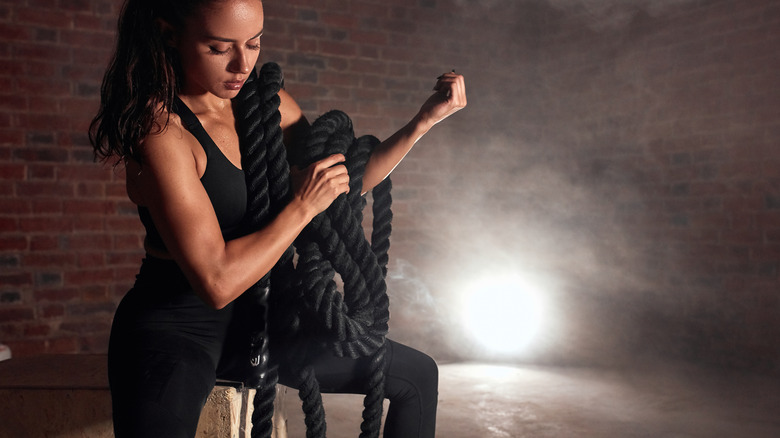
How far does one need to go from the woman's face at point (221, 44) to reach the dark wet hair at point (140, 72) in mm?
26

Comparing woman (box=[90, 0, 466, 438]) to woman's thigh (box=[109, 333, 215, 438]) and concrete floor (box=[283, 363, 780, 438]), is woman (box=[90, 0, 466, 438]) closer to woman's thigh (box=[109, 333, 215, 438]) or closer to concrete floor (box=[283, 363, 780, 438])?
woman's thigh (box=[109, 333, 215, 438])

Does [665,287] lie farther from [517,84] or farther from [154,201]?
[154,201]

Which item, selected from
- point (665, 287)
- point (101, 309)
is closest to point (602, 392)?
point (665, 287)

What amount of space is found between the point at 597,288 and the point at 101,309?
3063mm

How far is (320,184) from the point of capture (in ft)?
4.75

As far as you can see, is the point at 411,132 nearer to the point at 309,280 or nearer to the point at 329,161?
the point at 329,161

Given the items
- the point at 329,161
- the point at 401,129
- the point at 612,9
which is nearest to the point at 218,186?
the point at 329,161

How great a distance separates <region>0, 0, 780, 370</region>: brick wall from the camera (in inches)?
140

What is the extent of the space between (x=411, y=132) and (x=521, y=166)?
10.3 ft

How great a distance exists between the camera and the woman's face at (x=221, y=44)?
1.33 meters

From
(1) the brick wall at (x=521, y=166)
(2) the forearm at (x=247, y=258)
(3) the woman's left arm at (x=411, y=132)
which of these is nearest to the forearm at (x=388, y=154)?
(3) the woman's left arm at (x=411, y=132)

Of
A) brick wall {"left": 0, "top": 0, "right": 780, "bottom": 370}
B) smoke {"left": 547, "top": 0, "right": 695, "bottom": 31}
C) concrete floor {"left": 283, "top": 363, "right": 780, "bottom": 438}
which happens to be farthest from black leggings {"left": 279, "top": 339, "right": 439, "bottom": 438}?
smoke {"left": 547, "top": 0, "right": 695, "bottom": 31}

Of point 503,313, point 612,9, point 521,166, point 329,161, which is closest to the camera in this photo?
point 329,161

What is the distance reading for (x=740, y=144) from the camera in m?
3.77
